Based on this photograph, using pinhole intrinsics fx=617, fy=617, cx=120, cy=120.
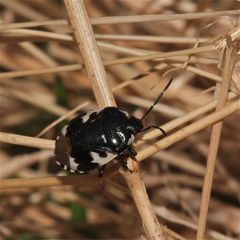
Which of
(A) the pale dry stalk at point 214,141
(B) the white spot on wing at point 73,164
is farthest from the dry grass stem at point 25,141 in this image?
(A) the pale dry stalk at point 214,141

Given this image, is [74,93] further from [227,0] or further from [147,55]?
[147,55]

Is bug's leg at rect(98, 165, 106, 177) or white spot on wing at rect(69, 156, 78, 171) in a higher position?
white spot on wing at rect(69, 156, 78, 171)

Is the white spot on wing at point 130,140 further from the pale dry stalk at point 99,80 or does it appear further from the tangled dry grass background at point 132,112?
the tangled dry grass background at point 132,112

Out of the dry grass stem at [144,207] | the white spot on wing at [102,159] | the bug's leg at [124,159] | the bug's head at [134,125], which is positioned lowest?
the dry grass stem at [144,207]

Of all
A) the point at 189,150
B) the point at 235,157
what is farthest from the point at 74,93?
the point at 235,157

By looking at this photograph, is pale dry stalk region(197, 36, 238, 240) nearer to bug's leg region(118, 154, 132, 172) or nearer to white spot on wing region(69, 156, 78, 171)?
bug's leg region(118, 154, 132, 172)

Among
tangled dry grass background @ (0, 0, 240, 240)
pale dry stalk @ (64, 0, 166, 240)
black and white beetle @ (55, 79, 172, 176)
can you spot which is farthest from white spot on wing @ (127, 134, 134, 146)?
tangled dry grass background @ (0, 0, 240, 240)

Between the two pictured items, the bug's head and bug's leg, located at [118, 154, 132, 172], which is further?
the bug's head
